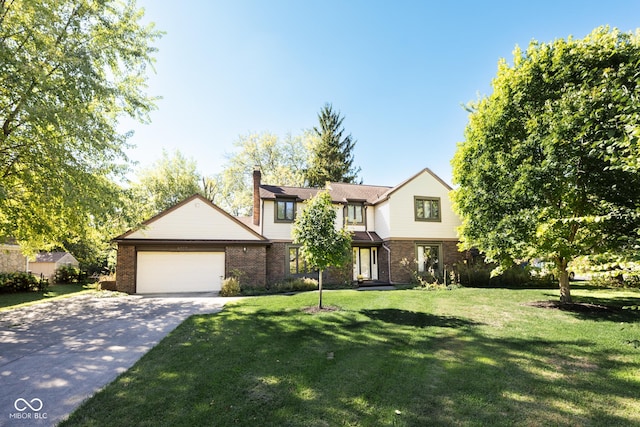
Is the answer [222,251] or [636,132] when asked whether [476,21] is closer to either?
[636,132]

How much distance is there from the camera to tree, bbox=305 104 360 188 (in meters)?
37.8

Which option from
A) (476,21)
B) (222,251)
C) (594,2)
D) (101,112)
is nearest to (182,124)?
(101,112)

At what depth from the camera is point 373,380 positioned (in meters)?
5.09

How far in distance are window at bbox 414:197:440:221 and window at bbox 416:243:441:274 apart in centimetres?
188

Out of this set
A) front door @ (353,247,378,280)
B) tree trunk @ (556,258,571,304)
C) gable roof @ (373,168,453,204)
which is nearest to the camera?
tree trunk @ (556,258,571,304)

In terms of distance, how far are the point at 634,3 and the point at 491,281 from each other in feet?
48.6

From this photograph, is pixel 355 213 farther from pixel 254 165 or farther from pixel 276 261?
pixel 254 165

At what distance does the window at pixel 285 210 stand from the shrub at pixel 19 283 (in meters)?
16.6

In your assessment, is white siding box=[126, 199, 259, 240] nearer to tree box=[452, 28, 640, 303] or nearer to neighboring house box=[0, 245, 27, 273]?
tree box=[452, 28, 640, 303]

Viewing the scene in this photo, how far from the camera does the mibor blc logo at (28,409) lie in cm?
411

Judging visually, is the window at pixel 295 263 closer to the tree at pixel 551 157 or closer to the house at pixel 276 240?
the house at pixel 276 240

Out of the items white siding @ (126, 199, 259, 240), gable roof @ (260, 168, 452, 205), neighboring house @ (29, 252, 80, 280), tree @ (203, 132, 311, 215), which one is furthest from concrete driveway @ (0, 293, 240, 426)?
neighboring house @ (29, 252, 80, 280)

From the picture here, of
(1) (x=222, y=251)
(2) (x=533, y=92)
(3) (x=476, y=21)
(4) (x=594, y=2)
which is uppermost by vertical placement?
(3) (x=476, y=21)

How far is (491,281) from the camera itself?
18844 mm
